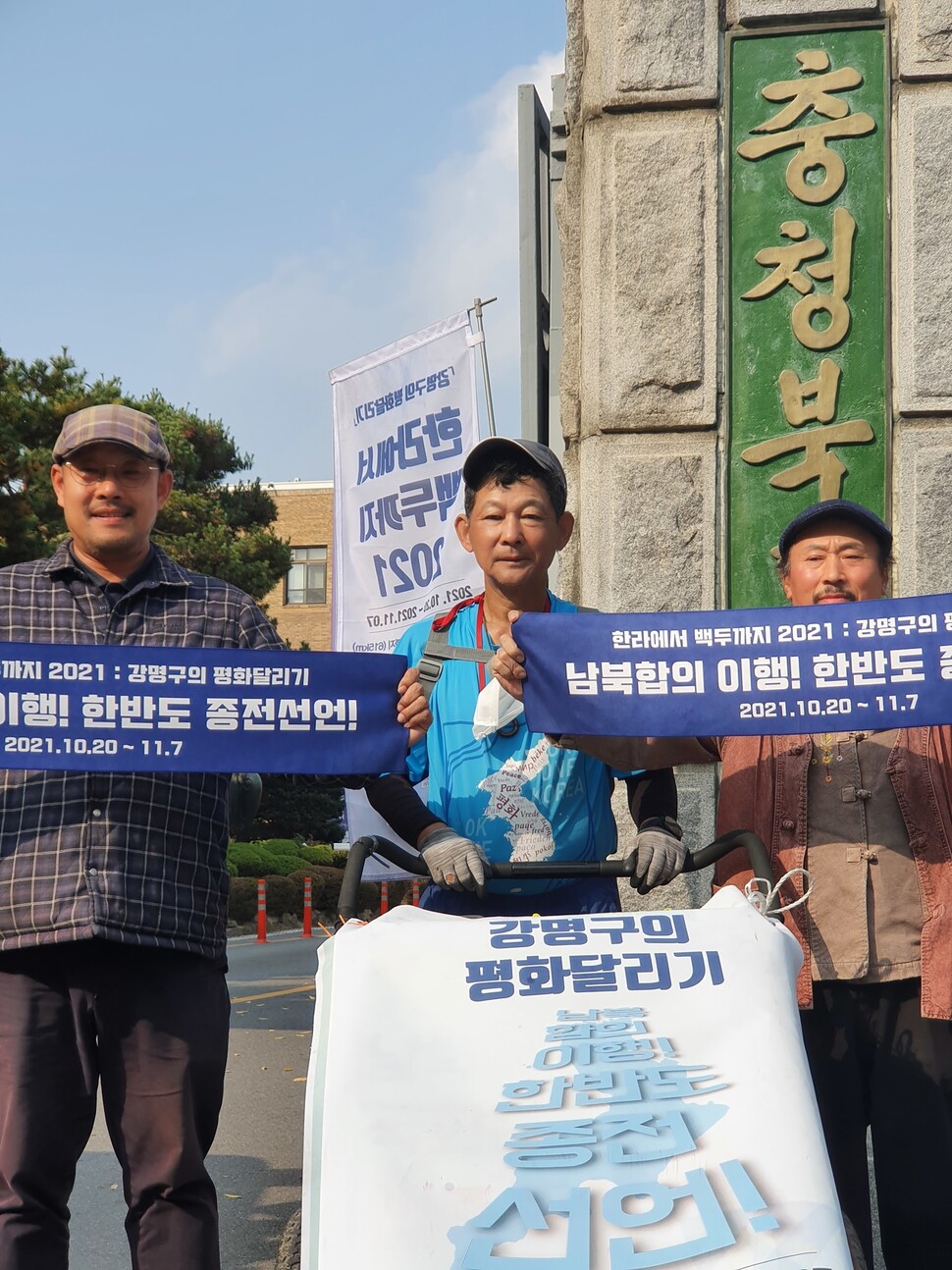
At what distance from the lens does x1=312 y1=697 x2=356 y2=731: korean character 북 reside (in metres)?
3.53

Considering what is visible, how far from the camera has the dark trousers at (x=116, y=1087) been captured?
310 cm

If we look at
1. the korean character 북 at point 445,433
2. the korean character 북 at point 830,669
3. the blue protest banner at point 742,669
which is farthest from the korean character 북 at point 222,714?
the korean character 북 at point 445,433

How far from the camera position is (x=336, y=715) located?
3.54 metres

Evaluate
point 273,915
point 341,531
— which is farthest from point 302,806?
point 341,531

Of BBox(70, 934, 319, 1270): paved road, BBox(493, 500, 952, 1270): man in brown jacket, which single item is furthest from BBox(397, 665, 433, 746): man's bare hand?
BBox(70, 934, 319, 1270): paved road

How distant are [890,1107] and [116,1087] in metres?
1.67

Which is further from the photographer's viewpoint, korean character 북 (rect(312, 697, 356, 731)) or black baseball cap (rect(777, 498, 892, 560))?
korean character 북 (rect(312, 697, 356, 731))

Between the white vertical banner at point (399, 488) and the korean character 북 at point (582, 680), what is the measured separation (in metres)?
4.47

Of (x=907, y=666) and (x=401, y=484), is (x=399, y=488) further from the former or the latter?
(x=907, y=666)

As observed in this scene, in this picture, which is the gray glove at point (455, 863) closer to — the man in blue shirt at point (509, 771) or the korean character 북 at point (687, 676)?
the man in blue shirt at point (509, 771)

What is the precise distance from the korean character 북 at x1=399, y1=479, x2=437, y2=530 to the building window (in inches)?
1676

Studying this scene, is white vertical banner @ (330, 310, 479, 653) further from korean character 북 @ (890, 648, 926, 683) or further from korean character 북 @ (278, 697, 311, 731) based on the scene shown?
korean character 북 @ (890, 648, 926, 683)

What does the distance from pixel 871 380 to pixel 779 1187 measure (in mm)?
3628

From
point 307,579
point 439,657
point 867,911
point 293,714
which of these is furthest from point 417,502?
point 307,579
